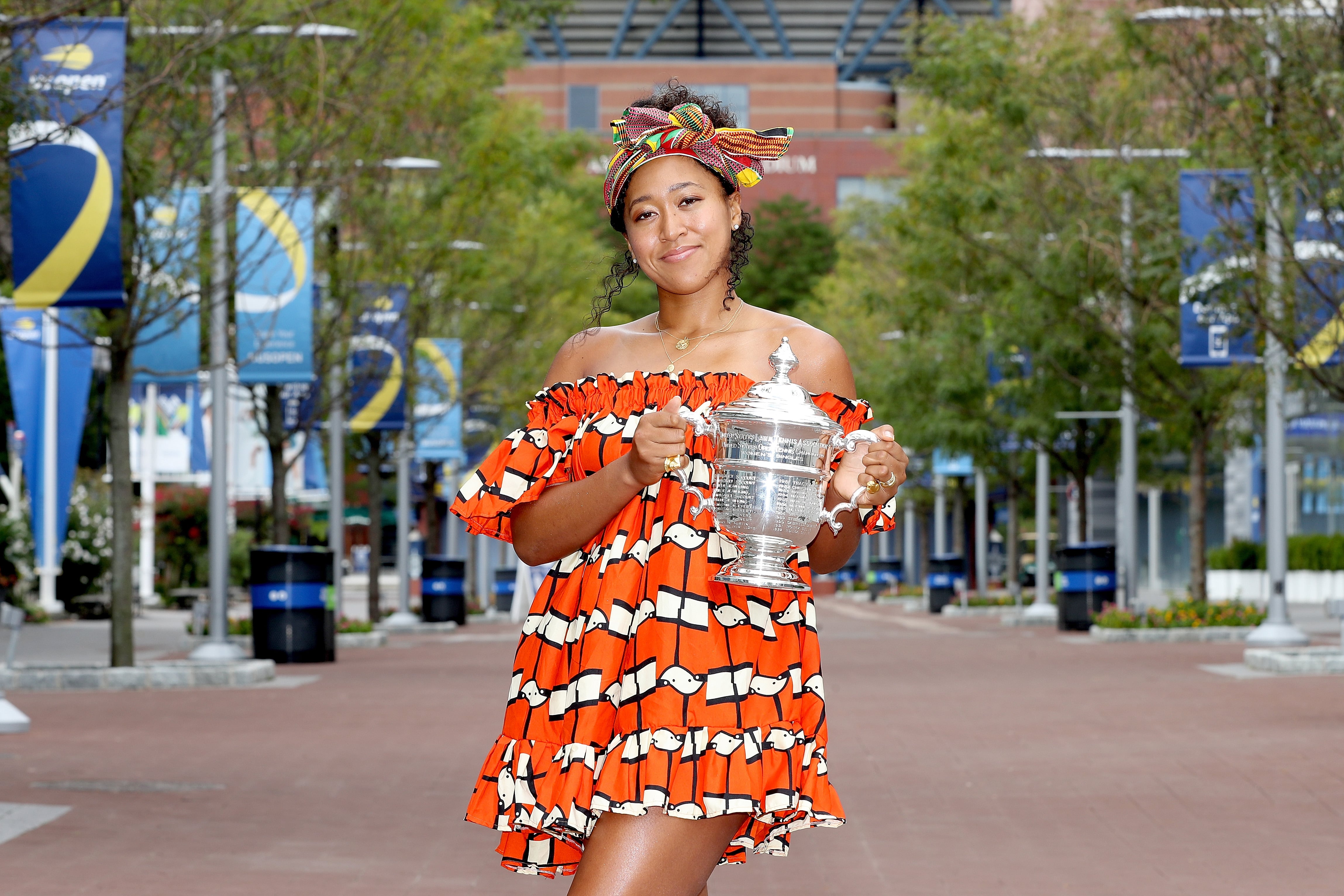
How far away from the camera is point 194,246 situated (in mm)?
20172

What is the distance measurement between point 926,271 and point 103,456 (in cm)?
1996

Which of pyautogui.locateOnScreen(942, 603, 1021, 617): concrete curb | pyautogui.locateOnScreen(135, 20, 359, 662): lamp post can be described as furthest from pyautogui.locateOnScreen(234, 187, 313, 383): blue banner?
pyautogui.locateOnScreen(942, 603, 1021, 617): concrete curb

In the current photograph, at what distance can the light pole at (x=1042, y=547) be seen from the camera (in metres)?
34.8

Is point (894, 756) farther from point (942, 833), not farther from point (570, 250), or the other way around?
point (570, 250)

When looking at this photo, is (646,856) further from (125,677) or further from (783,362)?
(125,677)

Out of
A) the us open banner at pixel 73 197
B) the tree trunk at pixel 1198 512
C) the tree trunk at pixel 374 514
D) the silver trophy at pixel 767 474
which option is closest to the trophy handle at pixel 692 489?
the silver trophy at pixel 767 474

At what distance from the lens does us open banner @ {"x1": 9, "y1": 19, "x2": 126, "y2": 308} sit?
13461mm

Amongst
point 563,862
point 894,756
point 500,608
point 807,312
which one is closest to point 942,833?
point 894,756

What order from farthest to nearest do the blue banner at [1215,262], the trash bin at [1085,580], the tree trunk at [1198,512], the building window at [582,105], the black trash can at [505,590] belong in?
the building window at [582,105] < the black trash can at [505,590] < the trash bin at [1085,580] < the tree trunk at [1198,512] < the blue banner at [1215,262]

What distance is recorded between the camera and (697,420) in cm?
328

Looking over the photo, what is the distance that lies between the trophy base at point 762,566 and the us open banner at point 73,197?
10904 mm

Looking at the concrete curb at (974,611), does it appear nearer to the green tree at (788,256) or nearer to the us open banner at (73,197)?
the us open banner at (73,197)

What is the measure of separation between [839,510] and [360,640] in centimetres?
2464

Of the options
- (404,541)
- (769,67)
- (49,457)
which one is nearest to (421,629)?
(404,541)
